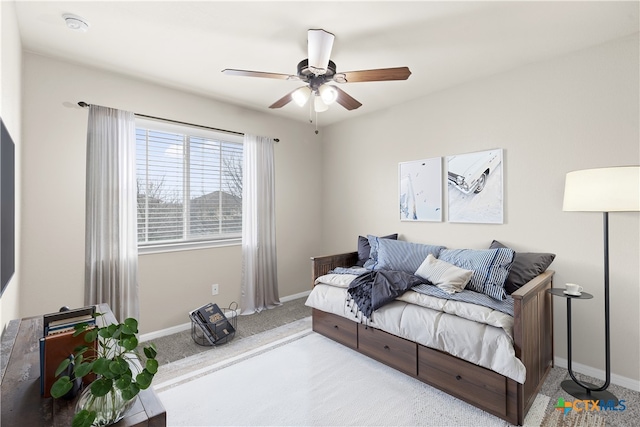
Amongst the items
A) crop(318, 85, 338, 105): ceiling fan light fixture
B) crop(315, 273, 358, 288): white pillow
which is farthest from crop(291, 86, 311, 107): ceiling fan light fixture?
crop(315, 273, 358, 288): white pillow

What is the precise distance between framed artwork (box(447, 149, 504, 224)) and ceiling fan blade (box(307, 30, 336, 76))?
5.70 feet

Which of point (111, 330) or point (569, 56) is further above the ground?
point (569, 56)

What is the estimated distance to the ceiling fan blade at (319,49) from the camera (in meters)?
1.94

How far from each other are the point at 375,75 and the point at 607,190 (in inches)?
64.5

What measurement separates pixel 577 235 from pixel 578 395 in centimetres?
116

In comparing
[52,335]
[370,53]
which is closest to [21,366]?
[52,335]

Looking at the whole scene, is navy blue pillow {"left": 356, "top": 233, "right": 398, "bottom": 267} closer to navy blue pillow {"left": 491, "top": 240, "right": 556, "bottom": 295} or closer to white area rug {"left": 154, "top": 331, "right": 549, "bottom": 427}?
white area rug {"left": 154, "top": 331, "right": 549, "bottom": 427}

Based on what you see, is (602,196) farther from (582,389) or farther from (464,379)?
(464,379)

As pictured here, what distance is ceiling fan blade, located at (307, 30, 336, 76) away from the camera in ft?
6.36

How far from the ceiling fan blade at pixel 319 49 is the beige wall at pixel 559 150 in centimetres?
167

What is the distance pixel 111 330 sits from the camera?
0.98 metres

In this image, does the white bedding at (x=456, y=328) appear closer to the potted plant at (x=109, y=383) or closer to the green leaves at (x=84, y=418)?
the potted plant at (x=109, y=383)

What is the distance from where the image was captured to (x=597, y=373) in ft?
7.79

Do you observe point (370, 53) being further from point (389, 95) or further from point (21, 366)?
point (21, 366)
